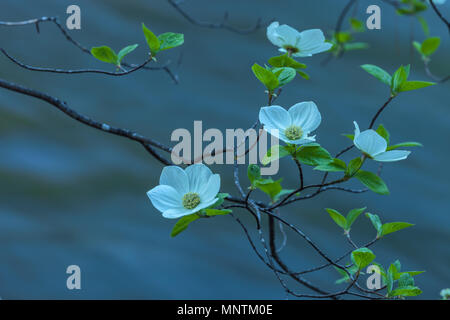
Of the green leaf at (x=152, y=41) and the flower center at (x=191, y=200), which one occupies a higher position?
the green leaf at (x=152, y=41)

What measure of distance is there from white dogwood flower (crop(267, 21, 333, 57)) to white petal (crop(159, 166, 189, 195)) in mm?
191

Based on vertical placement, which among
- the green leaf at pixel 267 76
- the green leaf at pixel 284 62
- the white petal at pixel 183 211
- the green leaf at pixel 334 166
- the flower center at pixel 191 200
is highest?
the green leaf at pixel 284 62

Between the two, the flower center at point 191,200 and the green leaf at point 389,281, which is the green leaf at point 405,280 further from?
the flower center at point 191,200

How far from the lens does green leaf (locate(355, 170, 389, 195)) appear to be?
449 mm

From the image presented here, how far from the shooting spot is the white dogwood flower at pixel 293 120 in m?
0.46

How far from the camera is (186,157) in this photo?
582 mm

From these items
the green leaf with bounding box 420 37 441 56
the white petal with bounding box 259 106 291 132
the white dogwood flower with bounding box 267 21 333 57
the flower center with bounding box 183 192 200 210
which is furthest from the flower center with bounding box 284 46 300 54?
the green leaf with bounding box 420 37 441 56

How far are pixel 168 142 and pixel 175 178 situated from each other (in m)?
1.18

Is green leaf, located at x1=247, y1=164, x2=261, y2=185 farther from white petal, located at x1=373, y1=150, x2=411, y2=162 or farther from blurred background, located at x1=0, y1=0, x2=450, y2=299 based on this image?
blurred background, located at x1=0, y1=0, x2=450, y2=299

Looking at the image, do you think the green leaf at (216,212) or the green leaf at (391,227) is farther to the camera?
the green leaf at (391,227)

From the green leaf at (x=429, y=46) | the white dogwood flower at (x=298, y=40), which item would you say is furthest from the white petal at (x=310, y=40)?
the green leaf at (x=429, y=46)

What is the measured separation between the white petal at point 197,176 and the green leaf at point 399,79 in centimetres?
24

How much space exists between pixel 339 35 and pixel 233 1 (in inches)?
26.8

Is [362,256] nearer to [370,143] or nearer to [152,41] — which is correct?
[370,143]
